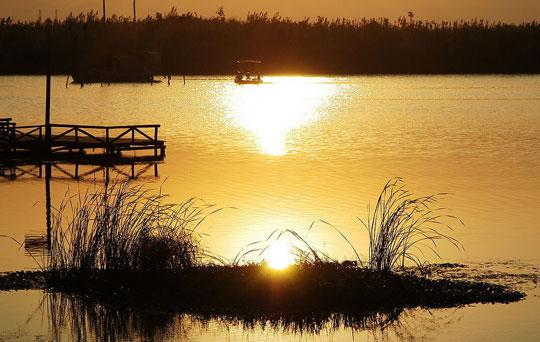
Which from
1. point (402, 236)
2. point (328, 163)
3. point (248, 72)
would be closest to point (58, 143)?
point (328, 163)

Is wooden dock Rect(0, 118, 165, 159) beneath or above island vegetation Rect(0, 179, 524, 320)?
above

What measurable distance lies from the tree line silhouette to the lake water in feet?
38.0

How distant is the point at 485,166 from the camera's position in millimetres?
38906

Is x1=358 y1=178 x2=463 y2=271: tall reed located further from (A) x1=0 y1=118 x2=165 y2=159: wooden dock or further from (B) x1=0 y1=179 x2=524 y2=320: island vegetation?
(A) x1=0 y1=118 x2=165 y2=159: wooden dock

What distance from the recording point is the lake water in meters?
21.8

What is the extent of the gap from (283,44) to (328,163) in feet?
254

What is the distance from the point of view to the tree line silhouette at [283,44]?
108 m

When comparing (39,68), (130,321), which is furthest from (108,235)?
(39,68)

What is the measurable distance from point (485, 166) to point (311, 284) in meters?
23.7

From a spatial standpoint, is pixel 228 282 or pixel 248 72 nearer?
pixel 228 282

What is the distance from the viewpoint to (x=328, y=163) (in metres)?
40.0

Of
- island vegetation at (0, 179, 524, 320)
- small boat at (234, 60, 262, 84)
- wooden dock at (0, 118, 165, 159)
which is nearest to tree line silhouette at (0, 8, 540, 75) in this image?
small boat at (234, 60, 262, 84)

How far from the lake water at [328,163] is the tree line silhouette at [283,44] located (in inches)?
456

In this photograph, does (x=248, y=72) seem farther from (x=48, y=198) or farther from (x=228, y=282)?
(x=228, y=282)
